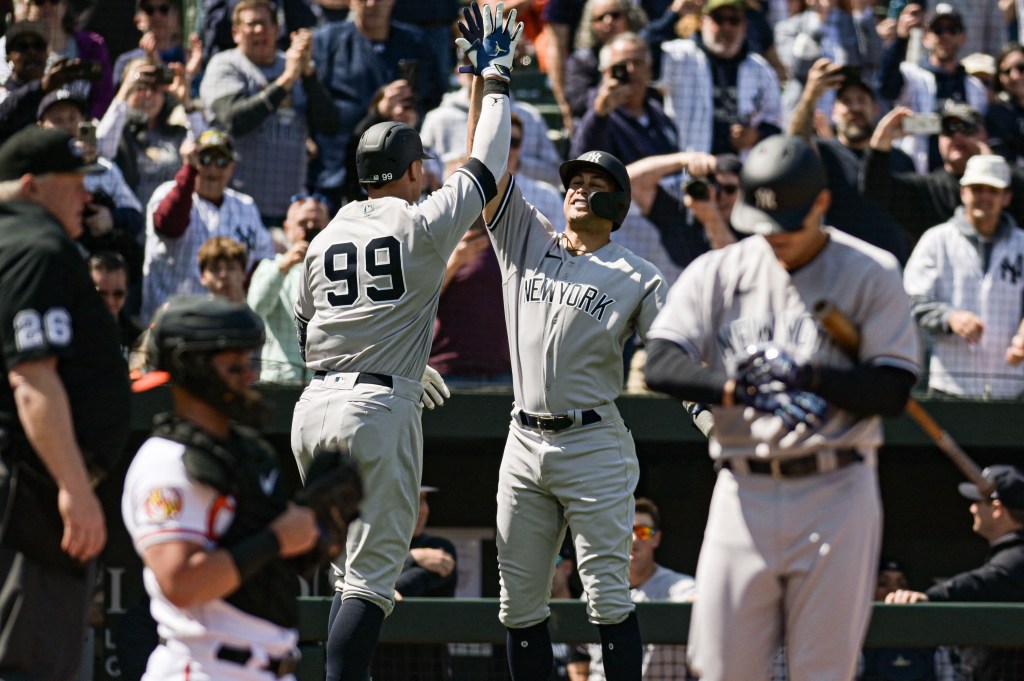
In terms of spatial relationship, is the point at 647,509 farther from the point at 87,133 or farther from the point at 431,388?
the point at 87,133

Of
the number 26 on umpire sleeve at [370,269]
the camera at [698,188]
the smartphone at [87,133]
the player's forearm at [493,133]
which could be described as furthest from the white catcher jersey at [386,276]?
the camera at [698,188]

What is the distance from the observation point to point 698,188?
8109 mm

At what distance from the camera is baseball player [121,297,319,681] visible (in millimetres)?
3139

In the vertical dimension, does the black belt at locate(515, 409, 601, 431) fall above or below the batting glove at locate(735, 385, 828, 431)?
below

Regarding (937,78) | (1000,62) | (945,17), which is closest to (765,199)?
(1000,62)

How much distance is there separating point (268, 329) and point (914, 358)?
454 cm

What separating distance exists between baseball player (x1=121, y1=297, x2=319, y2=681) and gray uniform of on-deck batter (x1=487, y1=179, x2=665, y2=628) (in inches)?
76.1

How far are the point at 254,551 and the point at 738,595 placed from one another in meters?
1.32

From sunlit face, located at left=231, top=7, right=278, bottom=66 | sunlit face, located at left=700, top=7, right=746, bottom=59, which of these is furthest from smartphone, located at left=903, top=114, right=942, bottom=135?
sunlit face, located at left=231, top=7, right=278, bottom=66

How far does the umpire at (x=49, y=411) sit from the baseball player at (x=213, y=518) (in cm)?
Answer: 57

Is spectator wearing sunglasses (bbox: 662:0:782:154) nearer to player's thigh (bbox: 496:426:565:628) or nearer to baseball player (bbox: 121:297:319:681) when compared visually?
player's thigh (bbox: 496:426:565:628)

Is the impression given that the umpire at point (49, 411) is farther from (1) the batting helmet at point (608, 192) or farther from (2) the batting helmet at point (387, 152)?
(1) the batting helmet at point (608, 192)

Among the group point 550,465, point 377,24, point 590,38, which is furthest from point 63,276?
point 590,38

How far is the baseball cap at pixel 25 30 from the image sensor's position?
27.6ft
